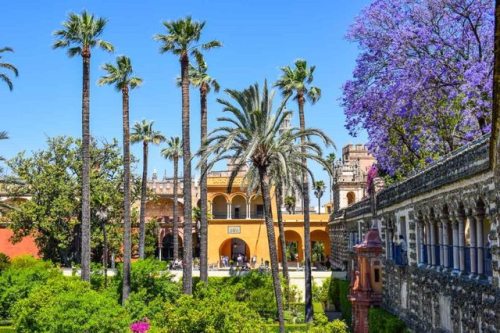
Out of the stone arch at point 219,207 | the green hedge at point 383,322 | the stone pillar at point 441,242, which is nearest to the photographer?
the stone pillar at point 441,242

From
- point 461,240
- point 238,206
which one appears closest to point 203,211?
point 461,240

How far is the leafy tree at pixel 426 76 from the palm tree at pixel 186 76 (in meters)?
8.82

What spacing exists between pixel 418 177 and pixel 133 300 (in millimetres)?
17969

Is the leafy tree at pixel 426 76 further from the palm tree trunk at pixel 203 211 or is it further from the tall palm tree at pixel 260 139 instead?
the palm tree trunk at pixel 203 211

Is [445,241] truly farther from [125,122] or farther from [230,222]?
[230,222]

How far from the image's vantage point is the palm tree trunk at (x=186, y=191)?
1171 inches

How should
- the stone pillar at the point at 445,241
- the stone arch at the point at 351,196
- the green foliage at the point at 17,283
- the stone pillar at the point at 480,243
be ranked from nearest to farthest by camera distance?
the stone pillar at the point at 480,243 → the stone pillar at the point at 445,241 → the green foliage at the point at 17,283 → the stone arch at the point at 351,196

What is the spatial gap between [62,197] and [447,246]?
37.3 metres

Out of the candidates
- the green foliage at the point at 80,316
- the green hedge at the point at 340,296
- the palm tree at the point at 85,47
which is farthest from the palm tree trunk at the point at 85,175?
the green hedge at the point at 340,296

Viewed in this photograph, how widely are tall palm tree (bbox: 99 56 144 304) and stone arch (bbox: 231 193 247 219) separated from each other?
2465cm

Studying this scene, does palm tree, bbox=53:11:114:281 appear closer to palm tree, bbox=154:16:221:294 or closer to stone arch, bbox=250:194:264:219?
palm tree, bbox=154:16:221:294

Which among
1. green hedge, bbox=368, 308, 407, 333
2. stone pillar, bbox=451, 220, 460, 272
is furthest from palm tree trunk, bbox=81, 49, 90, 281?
stone pillar, bbox=451, 220, 460, 272

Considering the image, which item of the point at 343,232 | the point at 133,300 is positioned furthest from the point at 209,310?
the point at 343,232

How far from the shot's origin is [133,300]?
104 ft
